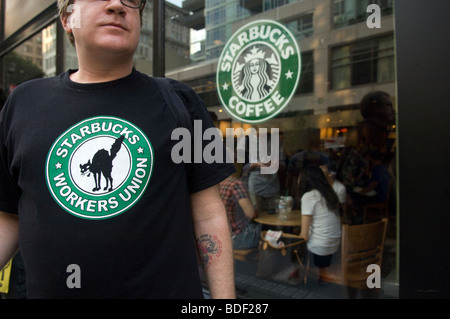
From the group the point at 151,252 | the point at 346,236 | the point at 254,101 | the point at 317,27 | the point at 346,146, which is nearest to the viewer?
the point at 151,252

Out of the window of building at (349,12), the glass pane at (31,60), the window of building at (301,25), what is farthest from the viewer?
the glass pane at (31,60)

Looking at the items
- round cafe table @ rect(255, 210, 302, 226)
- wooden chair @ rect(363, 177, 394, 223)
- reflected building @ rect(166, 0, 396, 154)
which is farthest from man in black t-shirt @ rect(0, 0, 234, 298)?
wooden chair @ rect(363, 177, 394, 223)

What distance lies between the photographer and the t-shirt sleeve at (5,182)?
1111 mm

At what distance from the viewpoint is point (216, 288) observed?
1.13 meters

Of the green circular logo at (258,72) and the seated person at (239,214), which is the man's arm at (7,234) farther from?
the green circular logo at (258,72)

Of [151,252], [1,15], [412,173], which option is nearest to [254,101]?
[412,173]

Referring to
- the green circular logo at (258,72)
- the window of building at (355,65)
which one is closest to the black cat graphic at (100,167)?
the green circular logo at (258,72)

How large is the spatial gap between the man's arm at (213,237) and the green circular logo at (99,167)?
24cm

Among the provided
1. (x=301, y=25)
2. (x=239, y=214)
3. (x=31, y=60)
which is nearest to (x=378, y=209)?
(x=239, y=214)

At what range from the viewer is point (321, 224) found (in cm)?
343

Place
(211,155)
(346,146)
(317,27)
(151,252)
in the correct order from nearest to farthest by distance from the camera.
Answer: (151,252), (211,155), (317,27), (346,146)

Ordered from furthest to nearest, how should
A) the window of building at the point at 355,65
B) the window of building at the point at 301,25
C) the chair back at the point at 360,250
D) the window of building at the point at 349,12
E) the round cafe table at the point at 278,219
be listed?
the window of building at the point at 355,65, the window of building at the point at 301,25, the round cafe table at the point at 278,219, the window of building at the point at 349,12, the chair back at the point at 360,250

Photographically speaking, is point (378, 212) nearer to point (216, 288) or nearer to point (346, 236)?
point (346, 236)

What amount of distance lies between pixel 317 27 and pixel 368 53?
2.47ft
